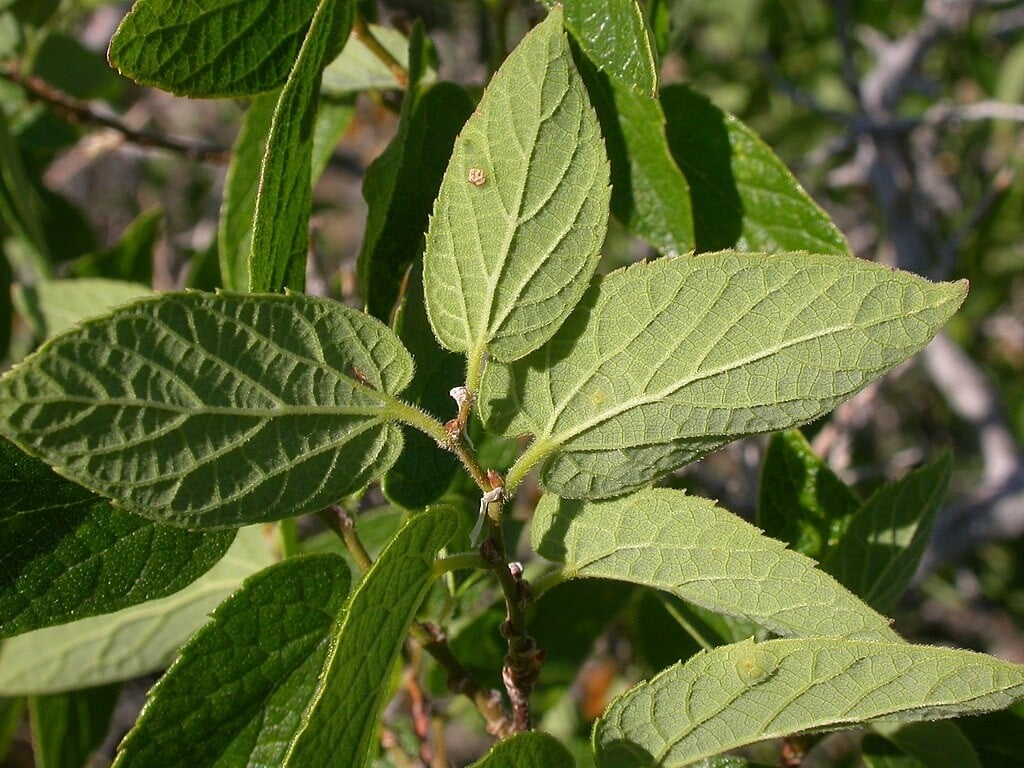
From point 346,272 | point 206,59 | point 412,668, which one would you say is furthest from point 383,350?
point 346,272

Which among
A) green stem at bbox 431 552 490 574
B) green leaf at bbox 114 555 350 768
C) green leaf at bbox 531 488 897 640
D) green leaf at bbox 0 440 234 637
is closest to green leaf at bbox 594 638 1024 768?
green leaf at bbox 531 488 897 640

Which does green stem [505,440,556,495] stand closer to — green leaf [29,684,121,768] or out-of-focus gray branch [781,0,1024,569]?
green leaf [29,684,121,768]

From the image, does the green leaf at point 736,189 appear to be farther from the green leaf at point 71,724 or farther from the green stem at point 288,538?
the green leaf at point 71,724

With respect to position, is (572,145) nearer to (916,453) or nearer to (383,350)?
(383,350)

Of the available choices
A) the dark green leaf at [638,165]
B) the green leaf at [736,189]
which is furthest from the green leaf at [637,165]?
the green leaf at [736,189]

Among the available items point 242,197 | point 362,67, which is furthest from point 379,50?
point 242,197

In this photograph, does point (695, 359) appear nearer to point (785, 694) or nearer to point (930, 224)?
point (785, 694)
